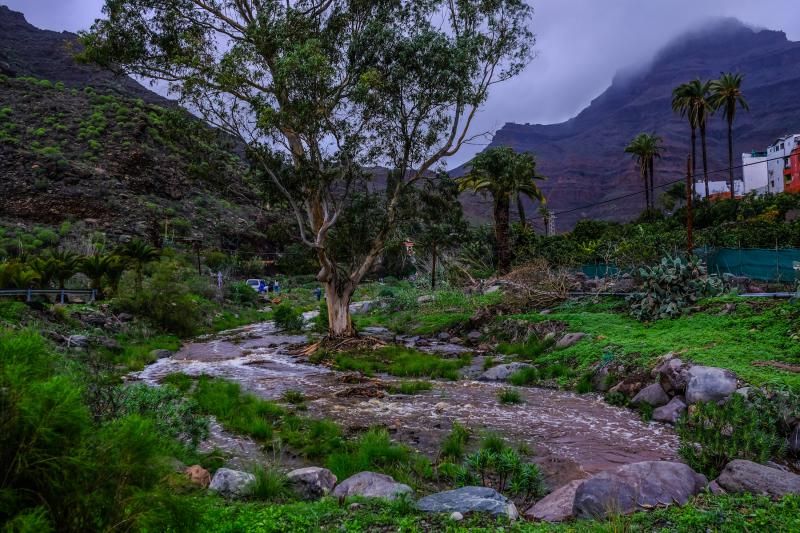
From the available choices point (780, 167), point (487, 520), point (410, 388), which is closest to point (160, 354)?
point (410, 388)

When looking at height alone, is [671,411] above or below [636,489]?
below

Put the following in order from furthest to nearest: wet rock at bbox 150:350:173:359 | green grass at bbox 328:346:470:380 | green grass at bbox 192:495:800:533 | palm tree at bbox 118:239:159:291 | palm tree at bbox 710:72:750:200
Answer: palm tree at bbox 710:72:750:200
palm tree at bbox 118:239:159:291
wet rock at bbox 150:350:173:359
green grass at bbox 328:346:470:380
green grass at bbox 192:495:800:533

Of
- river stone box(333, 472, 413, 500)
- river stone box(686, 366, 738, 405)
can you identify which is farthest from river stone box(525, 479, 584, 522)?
river stone box(686, 366, 738, 405)

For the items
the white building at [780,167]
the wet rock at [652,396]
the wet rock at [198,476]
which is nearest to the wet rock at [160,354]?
the wet rock at [198,476]

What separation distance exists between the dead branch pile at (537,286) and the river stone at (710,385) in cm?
1115

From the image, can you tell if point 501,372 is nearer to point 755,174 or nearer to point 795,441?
point 795,441

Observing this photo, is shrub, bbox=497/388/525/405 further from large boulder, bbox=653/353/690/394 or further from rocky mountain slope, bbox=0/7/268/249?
rocky mountain slope, bbox=0/7/268/249

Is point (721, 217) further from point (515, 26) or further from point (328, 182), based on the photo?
point (328, 182)

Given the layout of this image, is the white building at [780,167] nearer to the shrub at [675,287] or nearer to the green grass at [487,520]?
the shrub at [675,287]

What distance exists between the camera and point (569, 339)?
1484cm

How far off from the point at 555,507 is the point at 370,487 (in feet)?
6.24

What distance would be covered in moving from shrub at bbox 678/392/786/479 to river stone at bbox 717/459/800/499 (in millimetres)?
878

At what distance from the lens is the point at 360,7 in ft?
65.4

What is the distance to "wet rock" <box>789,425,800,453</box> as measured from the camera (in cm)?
700
